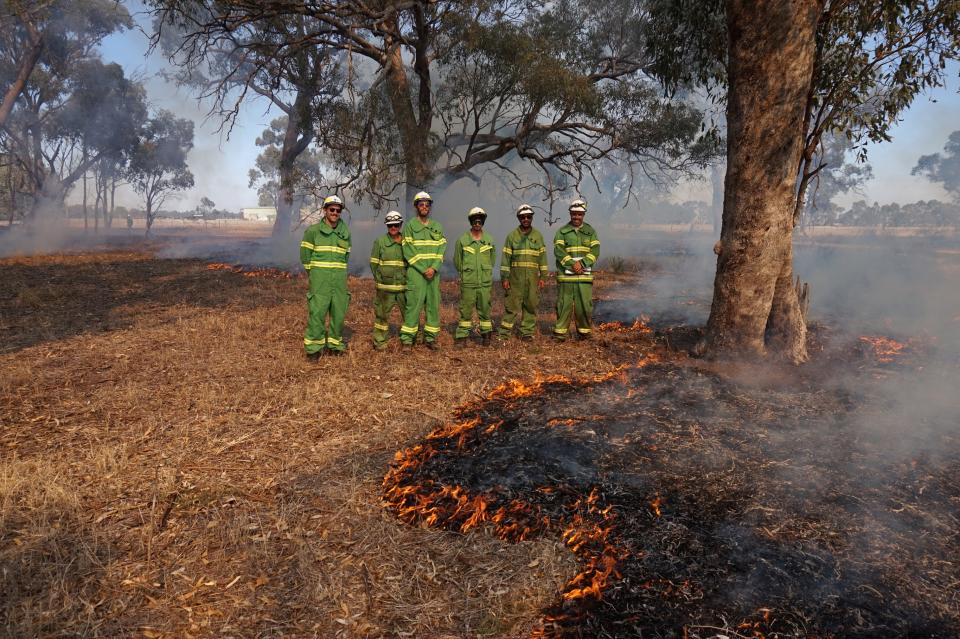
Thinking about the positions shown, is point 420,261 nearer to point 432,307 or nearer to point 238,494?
point 432,307

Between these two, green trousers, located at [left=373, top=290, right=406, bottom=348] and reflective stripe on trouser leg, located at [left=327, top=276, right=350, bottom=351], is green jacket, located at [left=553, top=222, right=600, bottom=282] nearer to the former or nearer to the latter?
green trousers, located at [left=373, top=290, right=406, bottom=348]

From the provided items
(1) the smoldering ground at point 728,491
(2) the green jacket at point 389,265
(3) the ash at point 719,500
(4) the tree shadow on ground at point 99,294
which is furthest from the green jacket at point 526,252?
(4) the tree shadow on ground at point 99,294

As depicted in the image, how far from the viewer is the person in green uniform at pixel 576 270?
326 inches

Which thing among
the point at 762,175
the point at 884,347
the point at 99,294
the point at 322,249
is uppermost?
the point at 762,175

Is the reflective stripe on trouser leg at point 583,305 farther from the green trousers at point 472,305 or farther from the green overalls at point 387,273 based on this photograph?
the green overalls at point 387,273

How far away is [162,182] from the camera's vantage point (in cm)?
4753

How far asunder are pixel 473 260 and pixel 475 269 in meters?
0.14

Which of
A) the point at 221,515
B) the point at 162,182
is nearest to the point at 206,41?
the point at 221,515

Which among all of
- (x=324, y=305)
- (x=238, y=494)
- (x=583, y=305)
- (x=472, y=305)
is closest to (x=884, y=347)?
(x=583, y=305)

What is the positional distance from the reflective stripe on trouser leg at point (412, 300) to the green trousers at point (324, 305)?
2.90 feet

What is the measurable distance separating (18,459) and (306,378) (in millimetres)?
2842

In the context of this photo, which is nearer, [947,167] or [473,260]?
[473,260]

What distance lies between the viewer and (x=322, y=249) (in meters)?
7.21

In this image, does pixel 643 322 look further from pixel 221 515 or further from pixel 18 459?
pixel 18 459
